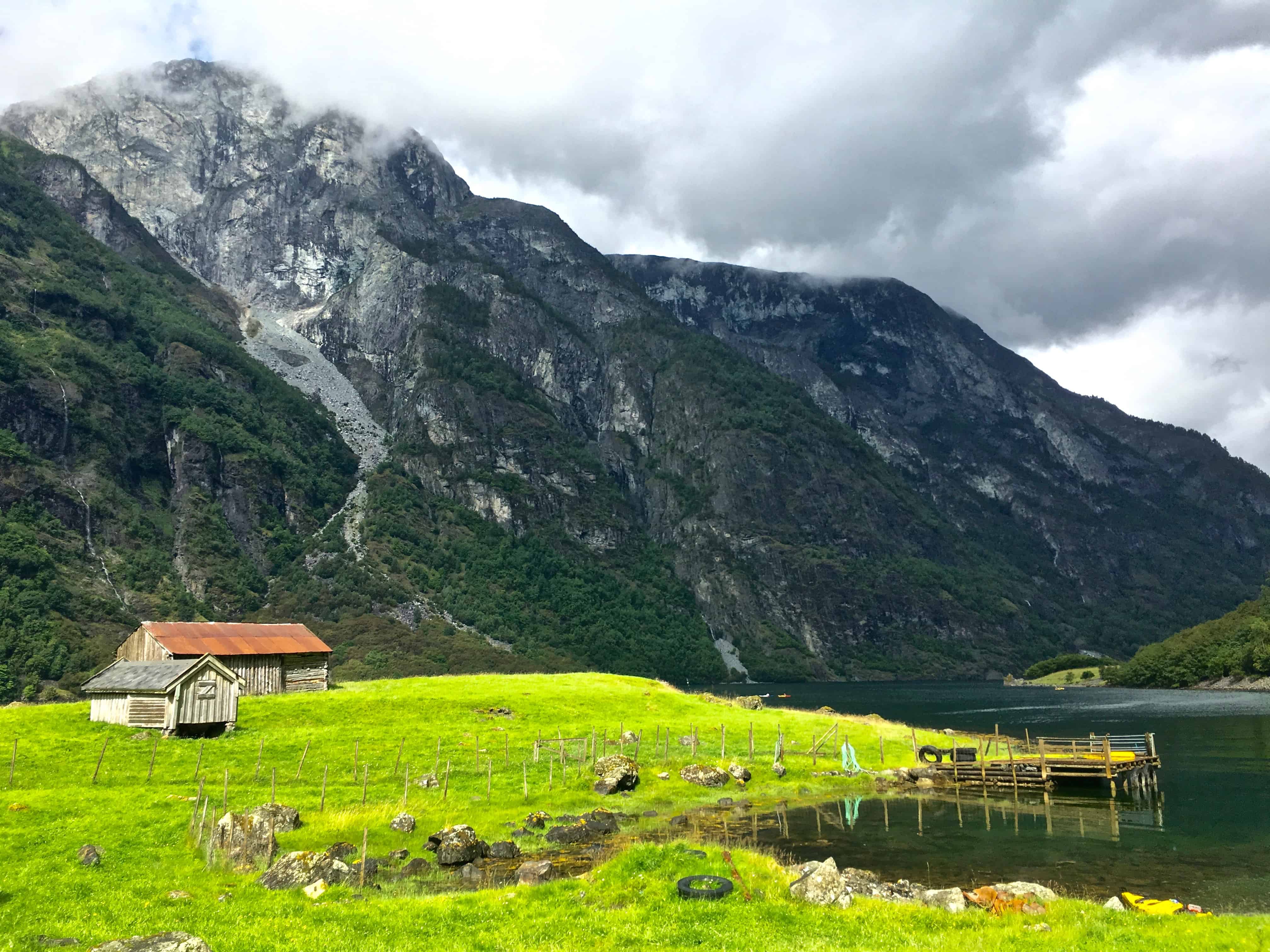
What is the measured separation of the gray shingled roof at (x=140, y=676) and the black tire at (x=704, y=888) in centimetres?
4265

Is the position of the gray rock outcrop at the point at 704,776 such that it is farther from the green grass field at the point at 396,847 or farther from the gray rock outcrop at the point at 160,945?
the gray rock outcrop at the point at 160,945

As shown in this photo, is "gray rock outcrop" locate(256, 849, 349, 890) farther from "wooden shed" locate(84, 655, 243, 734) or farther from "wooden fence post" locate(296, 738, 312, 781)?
"wooden shed" locate(84, 655, 243, 734)

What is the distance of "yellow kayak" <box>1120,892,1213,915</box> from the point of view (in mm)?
24359

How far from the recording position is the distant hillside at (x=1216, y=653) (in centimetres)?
15662

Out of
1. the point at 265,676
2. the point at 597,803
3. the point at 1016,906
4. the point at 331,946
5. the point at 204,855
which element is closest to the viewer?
the point at 331,946

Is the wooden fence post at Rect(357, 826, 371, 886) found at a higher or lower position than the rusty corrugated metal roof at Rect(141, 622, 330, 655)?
lower

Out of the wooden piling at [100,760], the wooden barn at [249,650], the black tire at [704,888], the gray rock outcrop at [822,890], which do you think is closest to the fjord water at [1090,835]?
the gray rock outcrop at [822,890]

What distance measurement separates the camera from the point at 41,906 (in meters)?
22.9

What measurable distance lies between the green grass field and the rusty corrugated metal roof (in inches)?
342

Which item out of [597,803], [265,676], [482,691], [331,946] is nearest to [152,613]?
[265,676]

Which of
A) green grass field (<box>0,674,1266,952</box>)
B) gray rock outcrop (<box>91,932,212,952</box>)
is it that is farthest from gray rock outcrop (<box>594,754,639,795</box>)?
gray rock outcrop (<box>91,932,212,952</box>)

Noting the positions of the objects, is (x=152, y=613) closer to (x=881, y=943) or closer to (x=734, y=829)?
(x=734, y=829)

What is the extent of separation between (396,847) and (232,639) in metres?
47.5

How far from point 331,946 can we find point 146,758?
34.7 meters
